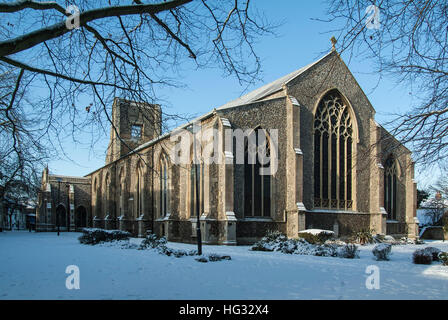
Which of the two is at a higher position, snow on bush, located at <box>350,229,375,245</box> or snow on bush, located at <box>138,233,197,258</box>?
snow on bush, located at <box>138,233,197,258</box>

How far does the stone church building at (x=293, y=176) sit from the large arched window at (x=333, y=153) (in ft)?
0.21

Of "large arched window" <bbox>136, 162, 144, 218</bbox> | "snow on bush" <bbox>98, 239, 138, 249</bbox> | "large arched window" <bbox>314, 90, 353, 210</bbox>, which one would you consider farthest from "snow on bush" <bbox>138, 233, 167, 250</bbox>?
"large arched window" <bbox>136, 162, 144, 218</bbox>

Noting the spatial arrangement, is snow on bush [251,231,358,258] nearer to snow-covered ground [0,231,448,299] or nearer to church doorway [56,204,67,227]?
snow-covered ground [0,231,448,299]

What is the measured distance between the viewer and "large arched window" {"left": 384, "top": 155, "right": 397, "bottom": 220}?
27.9 meters

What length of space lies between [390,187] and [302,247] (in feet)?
49.0

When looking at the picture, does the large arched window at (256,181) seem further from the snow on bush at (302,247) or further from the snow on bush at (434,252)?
the snow on bush at (434,252)

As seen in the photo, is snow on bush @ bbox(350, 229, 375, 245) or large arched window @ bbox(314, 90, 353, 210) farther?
large arched window @ bbox(314, 90, 353, 210)

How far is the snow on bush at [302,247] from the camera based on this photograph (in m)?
15.0

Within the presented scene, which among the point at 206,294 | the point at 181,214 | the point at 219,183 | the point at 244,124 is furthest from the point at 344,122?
the point at 206,294

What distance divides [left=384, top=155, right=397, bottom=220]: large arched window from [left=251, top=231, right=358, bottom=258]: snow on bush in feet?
40.9

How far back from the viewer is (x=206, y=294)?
23.3 ft

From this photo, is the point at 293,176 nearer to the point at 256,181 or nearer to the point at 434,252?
the point at 256,181
